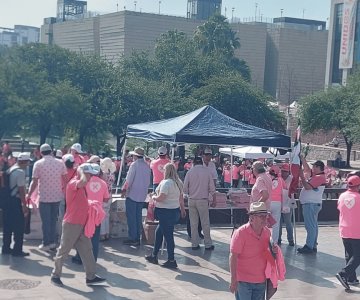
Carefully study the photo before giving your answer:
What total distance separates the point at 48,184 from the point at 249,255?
5.34 m

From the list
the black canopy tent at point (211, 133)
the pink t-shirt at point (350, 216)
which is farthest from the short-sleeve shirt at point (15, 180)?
the pink t-shirt at point (350, 216)

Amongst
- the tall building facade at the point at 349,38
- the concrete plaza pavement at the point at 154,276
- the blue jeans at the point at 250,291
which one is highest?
the tall building facade at the point at 349,38

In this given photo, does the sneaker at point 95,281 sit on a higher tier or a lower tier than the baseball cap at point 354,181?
lower

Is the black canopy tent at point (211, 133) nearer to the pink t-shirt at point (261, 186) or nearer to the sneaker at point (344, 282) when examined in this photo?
the pink t-shirt at point (261, 186)

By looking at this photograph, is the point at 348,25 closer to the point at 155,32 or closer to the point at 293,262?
the point at 155,32

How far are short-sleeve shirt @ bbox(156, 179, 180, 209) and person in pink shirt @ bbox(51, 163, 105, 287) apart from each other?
1619 millimetres

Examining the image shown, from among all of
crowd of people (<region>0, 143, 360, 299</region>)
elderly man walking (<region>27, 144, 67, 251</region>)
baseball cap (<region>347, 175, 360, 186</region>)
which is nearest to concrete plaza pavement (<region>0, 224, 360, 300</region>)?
crowd of people (<region>0, 143, 360, 299</region>)

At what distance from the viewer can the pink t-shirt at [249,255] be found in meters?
6.83

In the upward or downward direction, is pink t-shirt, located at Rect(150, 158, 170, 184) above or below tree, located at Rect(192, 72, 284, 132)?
below

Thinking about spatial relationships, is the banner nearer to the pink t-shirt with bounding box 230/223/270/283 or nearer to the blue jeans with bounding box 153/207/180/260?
the blue jeans with bounding box 153/207/180/260

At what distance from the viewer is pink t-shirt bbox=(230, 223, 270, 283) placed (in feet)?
22.4

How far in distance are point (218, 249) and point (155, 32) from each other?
74.4 m

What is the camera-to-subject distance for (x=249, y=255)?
6.86 m

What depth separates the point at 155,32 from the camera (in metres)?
85.6
